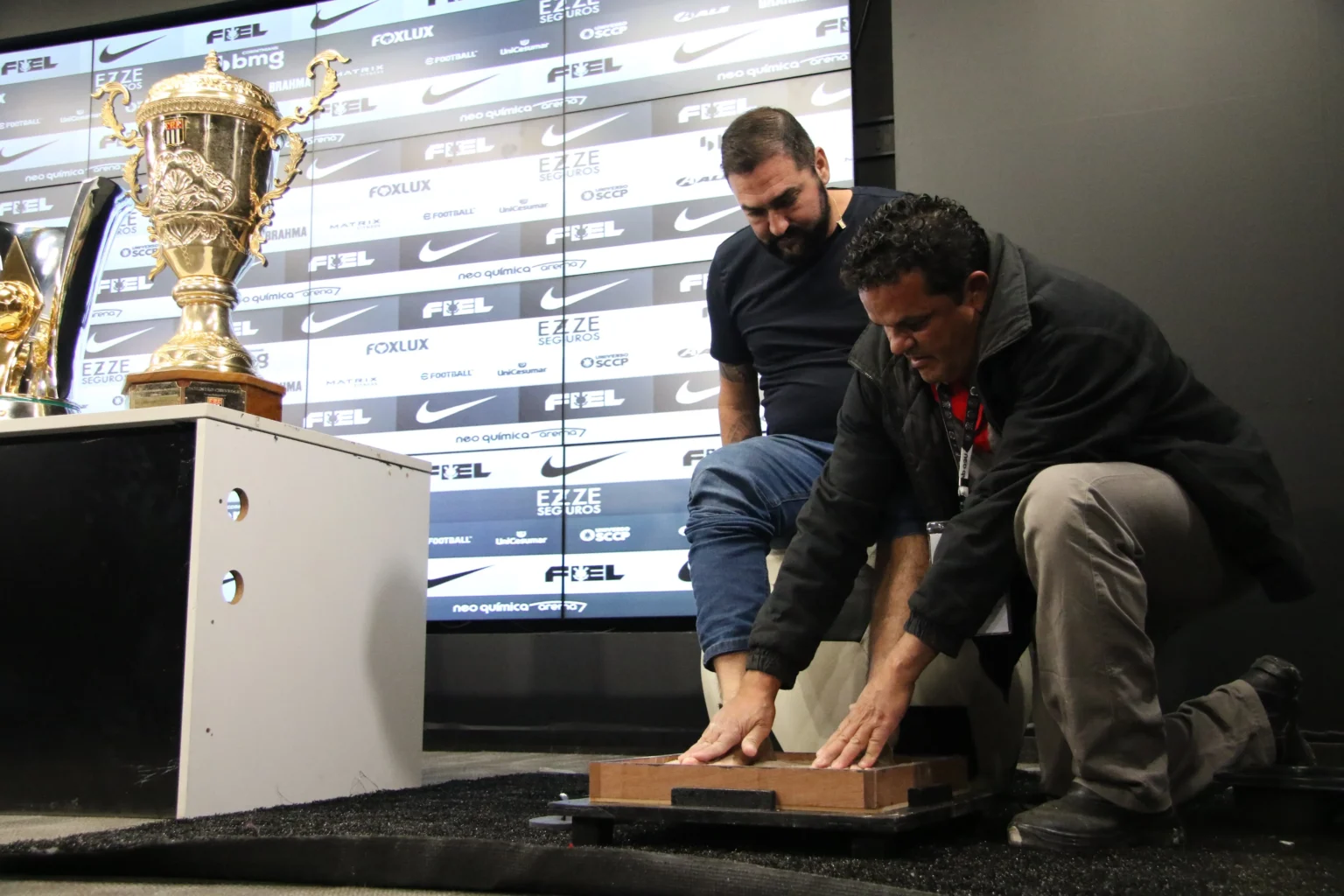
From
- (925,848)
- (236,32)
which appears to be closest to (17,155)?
(236,32)

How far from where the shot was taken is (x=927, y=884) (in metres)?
1.00

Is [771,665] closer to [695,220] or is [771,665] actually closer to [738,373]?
[738,373]

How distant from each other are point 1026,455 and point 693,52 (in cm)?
220

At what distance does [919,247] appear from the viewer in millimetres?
1290

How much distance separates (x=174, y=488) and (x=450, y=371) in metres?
1.69

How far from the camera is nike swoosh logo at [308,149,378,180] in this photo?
3500 mm

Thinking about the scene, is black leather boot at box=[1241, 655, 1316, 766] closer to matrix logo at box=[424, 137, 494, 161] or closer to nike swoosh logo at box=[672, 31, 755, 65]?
nike swoosh logo at box=[672, 31, 755, 65]

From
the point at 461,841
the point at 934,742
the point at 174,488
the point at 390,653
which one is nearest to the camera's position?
the point at 461,841

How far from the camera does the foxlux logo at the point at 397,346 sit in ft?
11.0

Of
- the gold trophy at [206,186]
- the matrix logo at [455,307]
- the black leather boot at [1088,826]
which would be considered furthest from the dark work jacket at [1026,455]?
the matrix logo at [455,307]

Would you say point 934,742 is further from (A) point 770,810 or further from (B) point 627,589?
(B) point 627,589

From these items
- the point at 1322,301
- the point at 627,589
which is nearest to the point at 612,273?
the point at 627,589

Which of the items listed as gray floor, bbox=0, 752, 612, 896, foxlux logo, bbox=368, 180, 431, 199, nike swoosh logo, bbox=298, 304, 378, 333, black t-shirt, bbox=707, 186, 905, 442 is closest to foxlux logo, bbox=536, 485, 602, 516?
gray floor, bbox=0, 752, 612, 896

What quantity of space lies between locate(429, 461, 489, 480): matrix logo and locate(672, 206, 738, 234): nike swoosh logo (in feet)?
2.77
